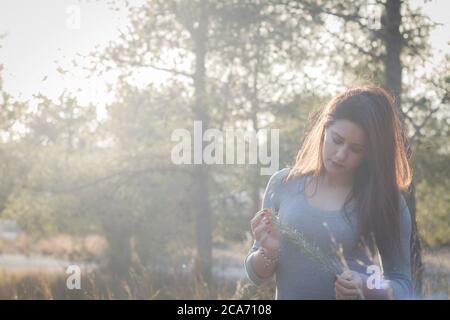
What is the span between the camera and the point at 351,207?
2.30 meters

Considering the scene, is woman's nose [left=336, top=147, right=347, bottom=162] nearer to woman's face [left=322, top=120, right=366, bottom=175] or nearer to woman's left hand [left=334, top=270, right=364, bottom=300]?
woman's face [left=322, top=120, right=366, bottom=175]

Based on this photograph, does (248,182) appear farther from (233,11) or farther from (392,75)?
(392,75)

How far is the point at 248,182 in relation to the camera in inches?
458

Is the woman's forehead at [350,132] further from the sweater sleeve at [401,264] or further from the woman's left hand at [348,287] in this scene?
the woman's left hand at [348,287]

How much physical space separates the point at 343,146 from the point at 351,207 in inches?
9.2

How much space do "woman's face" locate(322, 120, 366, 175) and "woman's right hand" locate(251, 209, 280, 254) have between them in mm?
347

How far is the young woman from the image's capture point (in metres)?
2.19

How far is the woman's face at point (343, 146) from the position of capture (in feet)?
7.20

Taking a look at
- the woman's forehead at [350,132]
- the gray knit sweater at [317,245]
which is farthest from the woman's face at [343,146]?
the gray knit sweater at [317,245]

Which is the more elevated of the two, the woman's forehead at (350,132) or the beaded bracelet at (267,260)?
the woman's forehead at (350,132)

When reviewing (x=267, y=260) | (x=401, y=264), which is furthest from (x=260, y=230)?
(x=401, y=264)

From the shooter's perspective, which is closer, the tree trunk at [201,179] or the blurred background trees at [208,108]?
the blurred background trees at [208,108]

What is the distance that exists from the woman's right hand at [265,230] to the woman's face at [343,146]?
35 cm
